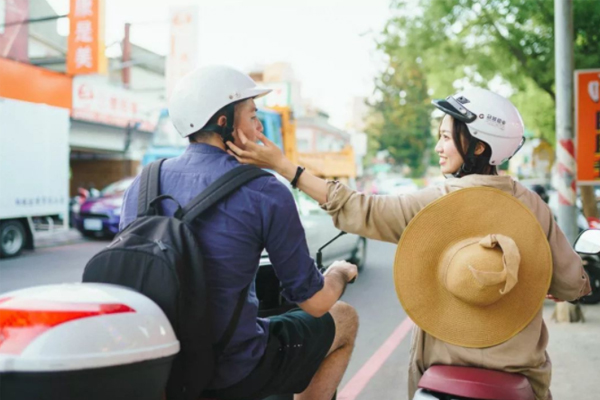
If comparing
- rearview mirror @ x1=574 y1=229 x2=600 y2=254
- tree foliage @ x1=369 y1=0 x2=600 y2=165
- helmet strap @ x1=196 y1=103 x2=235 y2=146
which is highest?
tree foliage @ x1=369 y1=0 x2=600 y2=165

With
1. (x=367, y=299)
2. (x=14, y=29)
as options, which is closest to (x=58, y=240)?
(x=14, y=29)

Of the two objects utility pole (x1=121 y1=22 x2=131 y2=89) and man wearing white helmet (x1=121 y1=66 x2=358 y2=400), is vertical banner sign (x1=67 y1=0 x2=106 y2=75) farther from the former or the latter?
man wearing white helmet (x1=121 y1=66 x2=358 y2=400)

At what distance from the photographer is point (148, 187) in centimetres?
219

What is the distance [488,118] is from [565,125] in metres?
5.19

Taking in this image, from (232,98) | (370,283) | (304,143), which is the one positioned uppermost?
(304,143)

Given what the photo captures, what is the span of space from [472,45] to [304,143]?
12.0 m

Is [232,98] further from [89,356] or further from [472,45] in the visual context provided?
[472,45]

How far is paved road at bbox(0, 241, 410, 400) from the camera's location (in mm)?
5116

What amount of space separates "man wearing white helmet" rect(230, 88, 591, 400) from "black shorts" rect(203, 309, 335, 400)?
357mm

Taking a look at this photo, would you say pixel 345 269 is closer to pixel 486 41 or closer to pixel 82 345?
pixel 82 345

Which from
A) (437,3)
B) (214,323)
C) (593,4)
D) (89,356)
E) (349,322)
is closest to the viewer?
(89,356)

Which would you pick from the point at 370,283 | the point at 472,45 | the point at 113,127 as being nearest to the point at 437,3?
the point at 472,45

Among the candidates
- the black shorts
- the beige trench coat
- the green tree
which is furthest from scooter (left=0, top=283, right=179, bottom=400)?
the green tree

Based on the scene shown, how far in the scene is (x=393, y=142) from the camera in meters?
62.3
